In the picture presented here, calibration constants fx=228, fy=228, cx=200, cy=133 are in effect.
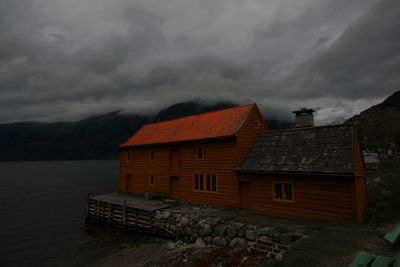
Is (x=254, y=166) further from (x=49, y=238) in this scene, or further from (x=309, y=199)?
(x=49, y=238)

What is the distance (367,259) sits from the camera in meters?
6.73

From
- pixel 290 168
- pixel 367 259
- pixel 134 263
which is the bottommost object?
pixel 134 263

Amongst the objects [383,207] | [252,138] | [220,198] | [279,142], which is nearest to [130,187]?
[220,198]

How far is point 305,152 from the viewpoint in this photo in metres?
16.2

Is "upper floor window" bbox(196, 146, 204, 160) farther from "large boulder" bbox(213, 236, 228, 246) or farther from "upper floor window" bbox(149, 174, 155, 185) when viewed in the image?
"large boulder" bbox(213, 236, 228, 246)

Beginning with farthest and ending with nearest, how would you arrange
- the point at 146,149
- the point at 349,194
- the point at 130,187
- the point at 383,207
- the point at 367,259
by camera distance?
the point at 130,187 < the point at 146,149 < the point at 383,207 < the point at 349,194 < the point at 367,259

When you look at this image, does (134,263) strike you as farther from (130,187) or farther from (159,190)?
(130,187)

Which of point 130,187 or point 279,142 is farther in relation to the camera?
point 130,187

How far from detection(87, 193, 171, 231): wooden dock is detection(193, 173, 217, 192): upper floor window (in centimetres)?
329

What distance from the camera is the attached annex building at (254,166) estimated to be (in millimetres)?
14172

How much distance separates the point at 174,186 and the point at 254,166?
384 inches

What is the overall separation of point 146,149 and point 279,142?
15.7m

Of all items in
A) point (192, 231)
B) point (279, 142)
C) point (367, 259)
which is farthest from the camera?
point (279, 142)

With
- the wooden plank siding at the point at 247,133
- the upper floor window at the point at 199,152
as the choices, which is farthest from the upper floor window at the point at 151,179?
the wooden plank siding at the point at 247,133
